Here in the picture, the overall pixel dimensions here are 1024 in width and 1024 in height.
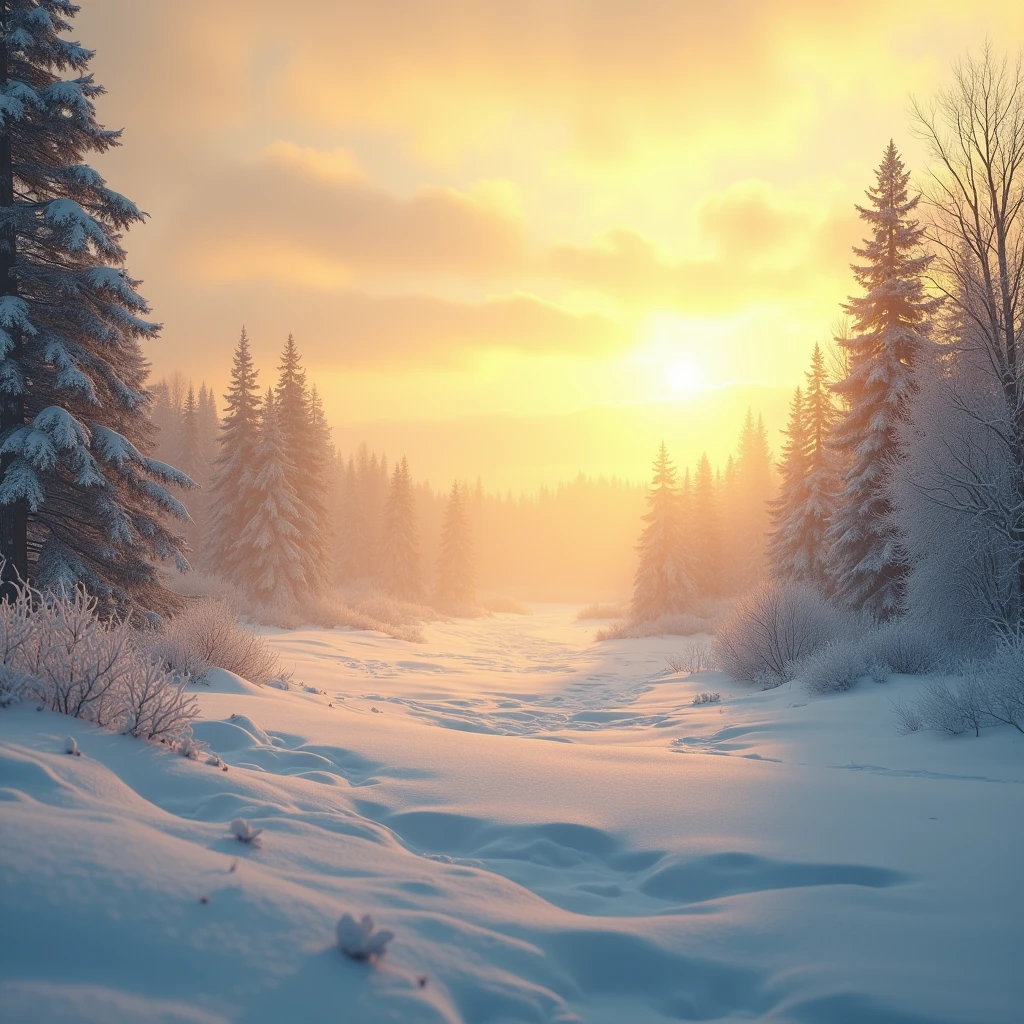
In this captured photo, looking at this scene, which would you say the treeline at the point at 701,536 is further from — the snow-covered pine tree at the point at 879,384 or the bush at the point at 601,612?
the snow-covered pine tree at the point at 879,384

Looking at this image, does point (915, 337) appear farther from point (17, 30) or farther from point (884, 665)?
point (17, 30)

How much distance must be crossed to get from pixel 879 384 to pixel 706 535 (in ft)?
92.9

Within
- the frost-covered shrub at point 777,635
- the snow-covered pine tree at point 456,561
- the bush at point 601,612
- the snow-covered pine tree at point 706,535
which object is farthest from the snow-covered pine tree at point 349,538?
the frost-covered shrub at point 777,635

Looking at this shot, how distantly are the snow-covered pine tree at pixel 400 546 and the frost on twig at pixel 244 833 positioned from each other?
1755 inches

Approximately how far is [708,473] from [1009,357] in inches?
1398

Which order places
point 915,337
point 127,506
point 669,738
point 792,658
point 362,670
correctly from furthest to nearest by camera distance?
1. point 915,337
2. point 362,670
3. point 792,658
4. point 127,506
5. point 669,738

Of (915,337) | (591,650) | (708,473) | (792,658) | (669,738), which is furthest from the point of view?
(708,473)

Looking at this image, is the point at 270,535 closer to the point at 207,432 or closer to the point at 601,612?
the point at 601,612

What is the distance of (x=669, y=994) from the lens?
7.76ft

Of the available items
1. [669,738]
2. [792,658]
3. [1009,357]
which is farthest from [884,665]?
[1009,357]

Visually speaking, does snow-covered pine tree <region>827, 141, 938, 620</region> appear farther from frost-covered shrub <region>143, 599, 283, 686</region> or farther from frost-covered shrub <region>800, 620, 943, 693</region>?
frost-covered shrub <region>143, 599, 283, 686</region>

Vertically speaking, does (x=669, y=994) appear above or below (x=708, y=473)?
below

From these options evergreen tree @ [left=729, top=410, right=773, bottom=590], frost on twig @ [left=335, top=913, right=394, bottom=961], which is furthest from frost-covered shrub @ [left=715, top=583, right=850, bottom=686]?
evergreen tree @ [left=729, top=410, right=773, bottom=590]

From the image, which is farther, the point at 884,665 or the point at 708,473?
the point at 708,473
